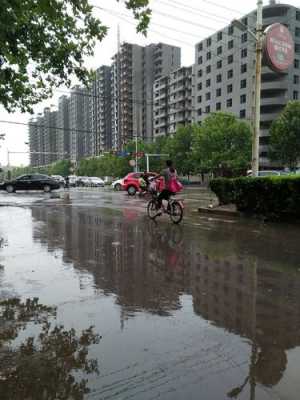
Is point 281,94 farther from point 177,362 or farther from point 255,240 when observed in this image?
point 177,362

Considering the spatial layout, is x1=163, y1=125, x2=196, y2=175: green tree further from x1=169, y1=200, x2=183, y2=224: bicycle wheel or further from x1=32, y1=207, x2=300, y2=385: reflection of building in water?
x1=32, y1=207, x2=300, y2=385: reflection of building in water

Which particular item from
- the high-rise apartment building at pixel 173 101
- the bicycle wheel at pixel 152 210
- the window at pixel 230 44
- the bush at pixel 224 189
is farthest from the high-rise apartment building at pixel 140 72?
the bicycle wheel at pixel 152 210

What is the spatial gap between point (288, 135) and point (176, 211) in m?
42.0

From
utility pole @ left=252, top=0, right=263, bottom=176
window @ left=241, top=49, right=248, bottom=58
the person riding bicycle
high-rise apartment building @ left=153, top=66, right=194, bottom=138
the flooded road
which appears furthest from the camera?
high-rise apartment building @ left=153, top=66, right=194, bottom=138

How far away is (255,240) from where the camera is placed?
860cm

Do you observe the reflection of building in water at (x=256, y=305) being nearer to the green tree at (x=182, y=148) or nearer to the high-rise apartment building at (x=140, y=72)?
the green tree at (x=182, y=148)

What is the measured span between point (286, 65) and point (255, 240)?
1009cm

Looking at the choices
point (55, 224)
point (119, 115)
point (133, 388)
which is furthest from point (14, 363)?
point (119, 115)

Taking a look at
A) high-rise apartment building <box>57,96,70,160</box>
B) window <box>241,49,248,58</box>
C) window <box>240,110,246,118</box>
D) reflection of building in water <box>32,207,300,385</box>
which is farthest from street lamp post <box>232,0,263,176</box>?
high-rise apartment building <box>57,96,70,160</box>

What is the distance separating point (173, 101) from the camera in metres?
101

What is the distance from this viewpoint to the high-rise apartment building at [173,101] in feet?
317

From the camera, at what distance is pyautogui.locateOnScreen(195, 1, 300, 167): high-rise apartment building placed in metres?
68.0

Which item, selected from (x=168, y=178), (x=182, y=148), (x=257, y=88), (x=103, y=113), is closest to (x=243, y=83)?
(x=182, y=148)

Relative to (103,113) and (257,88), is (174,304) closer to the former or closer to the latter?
(257,88)
